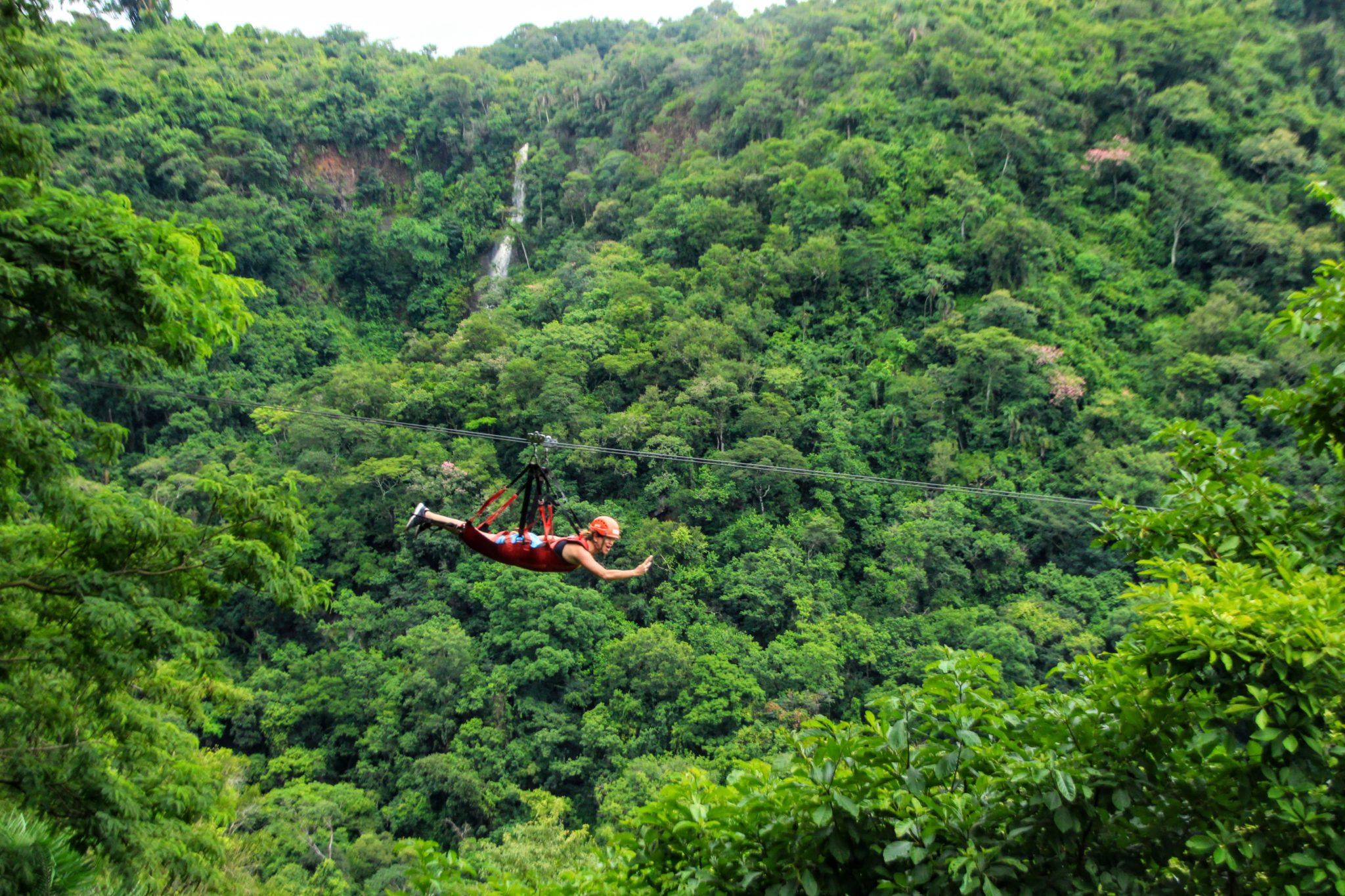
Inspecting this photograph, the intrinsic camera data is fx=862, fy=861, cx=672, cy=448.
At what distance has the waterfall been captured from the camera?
35.2 metres

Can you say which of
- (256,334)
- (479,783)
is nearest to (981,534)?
(479,783)

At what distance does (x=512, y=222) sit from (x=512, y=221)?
19 cm

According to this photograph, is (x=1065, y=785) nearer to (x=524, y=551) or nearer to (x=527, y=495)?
(x=524, y=551)

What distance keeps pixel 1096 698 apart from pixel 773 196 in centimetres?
2442

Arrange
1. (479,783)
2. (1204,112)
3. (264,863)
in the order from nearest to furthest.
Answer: (264,863)
(479,783)
(1204,112)

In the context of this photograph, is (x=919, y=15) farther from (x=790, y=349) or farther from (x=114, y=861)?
(x=114, y=861)

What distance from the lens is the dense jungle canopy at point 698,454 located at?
2963mm

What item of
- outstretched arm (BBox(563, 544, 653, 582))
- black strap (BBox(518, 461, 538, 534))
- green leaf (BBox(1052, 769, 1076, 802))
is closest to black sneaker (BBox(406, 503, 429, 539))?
black strap (BBox(518, 461, 538, 534))

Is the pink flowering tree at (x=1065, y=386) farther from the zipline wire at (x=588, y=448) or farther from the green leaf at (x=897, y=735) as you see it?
A: the green leaf at (x=897, y=735)

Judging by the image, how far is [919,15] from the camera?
1183 inches

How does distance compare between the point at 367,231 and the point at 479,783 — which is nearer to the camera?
the point at 479,783

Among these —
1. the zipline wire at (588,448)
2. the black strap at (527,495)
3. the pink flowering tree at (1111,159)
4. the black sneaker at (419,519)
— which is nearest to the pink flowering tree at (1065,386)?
the zipline wire at (588,448)

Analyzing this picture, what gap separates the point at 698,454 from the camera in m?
20.7

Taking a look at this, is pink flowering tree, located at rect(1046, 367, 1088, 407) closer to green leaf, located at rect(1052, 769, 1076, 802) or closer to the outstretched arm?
the outstretched arm
